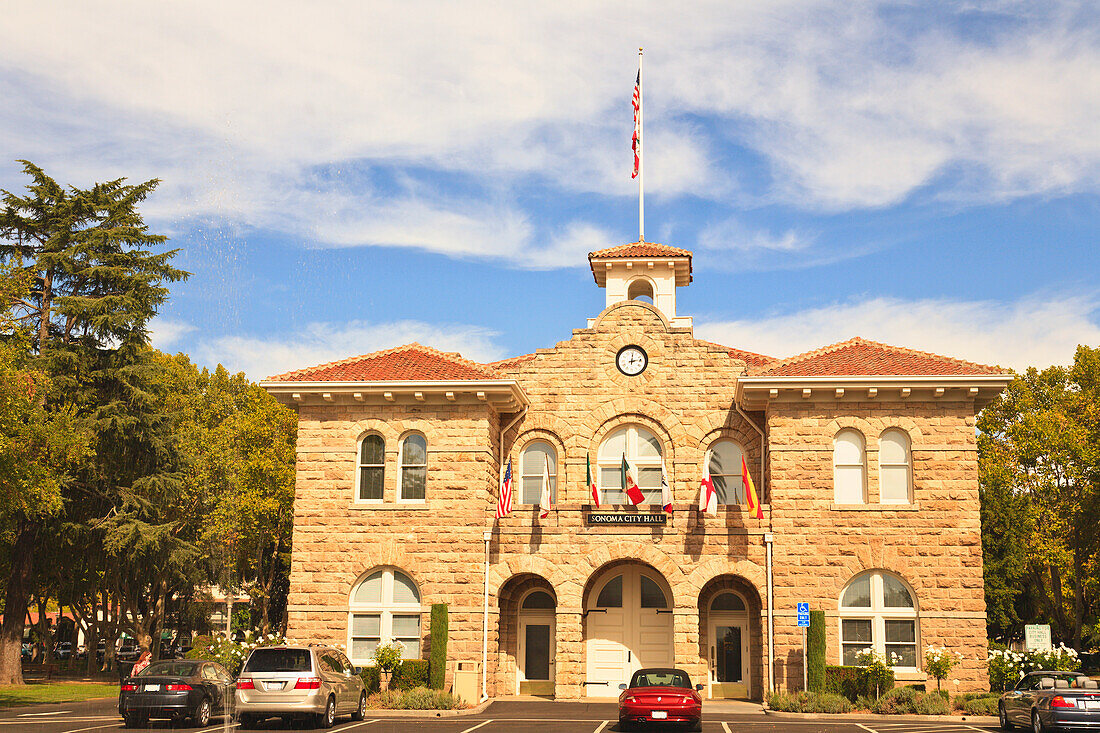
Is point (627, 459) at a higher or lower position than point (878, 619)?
higher

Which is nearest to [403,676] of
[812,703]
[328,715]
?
[328,715]

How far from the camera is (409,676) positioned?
2514 centimetres

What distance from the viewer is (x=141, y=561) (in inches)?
1431

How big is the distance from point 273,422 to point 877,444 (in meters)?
29.6

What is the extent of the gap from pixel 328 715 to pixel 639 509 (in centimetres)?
1165

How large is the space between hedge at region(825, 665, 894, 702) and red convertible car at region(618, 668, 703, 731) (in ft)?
20.6

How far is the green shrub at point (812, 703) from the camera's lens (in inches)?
925

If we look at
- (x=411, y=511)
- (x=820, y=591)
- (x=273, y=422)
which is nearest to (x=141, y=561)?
(x=273, y=422)

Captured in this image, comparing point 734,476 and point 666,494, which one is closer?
point 666,494

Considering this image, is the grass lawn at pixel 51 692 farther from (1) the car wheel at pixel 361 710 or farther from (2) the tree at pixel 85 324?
(1) the car wheel at pixel 361 710

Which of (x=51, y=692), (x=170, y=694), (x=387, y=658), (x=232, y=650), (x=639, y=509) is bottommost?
(x=51, y=692)

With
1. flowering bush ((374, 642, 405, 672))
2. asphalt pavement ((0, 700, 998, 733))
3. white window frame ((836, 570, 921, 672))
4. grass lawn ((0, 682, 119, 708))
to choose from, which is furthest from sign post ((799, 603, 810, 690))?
grass lawn ((0, 682, 119, 708))

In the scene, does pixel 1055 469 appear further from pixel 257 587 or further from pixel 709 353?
pixel 257 587

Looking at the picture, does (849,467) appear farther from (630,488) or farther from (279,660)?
(279,660)
